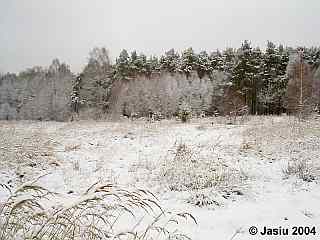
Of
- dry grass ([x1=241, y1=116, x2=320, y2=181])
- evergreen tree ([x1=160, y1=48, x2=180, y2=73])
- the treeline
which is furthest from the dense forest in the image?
dry grass ([x1=241, y1=116, x2=320, y2=181])

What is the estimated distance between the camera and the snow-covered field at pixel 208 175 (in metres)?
4.68

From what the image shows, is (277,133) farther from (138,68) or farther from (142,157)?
(138,68)

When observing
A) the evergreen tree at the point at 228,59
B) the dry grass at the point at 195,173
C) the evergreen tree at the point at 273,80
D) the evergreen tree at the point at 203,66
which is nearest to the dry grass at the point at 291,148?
the dry grass at the point at 195,173

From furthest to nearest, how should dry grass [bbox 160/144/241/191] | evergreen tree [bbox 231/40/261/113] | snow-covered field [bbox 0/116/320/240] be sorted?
evergreen tree [bbox 231/40/261/113], dry grass [bbox 160/144/241/191], snow-covered field [bbox 0/116/320/240]

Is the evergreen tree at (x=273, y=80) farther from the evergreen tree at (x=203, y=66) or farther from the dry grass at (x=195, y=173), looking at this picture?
the dry grass at (x=195, y=173)

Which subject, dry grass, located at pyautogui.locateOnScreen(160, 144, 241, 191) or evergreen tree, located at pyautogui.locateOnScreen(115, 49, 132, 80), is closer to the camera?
dry grass, located at pyautogui.locateOnScreen(160, 144, 241, 191)

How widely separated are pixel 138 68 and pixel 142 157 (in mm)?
38421

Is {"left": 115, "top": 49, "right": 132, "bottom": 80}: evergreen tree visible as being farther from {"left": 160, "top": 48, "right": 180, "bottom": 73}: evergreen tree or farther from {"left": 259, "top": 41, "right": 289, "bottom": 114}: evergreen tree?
{"left": 259, "top": 41, "right": 289, "bottom": 114}: evergreen tree

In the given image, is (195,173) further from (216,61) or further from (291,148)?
(216,61)

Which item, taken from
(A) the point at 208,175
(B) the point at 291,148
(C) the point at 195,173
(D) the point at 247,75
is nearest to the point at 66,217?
(A) the point at 208,175

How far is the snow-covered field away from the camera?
4676mm

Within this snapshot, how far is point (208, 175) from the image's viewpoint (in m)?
6.86

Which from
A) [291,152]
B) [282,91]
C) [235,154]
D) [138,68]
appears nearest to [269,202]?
[235,154]

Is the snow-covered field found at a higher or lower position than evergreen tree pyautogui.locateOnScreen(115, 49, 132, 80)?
lower
